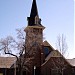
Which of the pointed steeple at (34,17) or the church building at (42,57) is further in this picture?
the pointed steeple at (34,17)

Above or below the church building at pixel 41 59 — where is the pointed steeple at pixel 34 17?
above

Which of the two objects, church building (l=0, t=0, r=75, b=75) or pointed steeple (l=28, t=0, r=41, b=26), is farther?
pointed steeple (l=28, t=0, r=41, b=26)

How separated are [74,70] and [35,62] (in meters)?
10.1

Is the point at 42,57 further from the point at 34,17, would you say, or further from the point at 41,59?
the point at 34,17

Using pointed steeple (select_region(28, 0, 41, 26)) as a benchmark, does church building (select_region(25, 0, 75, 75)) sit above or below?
below

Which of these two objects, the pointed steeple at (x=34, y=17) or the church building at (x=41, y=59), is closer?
the church building at (x=41, y=59)

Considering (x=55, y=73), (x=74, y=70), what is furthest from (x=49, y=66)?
(x=74, y=70)

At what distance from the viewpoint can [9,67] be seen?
59.0 meters

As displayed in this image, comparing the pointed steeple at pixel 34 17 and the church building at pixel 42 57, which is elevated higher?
the pointed steeple at pixel 34 17

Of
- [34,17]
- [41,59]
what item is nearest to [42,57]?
[41,59]

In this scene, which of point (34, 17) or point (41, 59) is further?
point (34, 17)

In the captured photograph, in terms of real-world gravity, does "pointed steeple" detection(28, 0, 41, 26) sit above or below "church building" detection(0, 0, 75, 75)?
above

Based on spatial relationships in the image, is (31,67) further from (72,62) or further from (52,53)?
(72,62)

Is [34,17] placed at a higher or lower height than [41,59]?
higher
